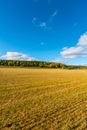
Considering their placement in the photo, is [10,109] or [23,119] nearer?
[23,119]

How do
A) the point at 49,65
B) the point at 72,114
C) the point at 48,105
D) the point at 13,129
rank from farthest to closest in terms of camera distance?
the point at 49,65
the point at 48,105
the point at 72,114
the point at 13,129

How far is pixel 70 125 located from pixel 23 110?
3.49 m

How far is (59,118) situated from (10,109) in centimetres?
344

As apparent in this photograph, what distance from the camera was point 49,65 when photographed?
147 metres

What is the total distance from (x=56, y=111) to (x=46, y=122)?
1912 millimetres

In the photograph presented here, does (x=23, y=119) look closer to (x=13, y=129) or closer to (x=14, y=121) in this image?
(x=14, y=121)

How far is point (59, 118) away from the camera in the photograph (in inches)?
332

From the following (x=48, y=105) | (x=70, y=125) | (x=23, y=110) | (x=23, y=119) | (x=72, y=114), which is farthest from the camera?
(x=48, y=105)

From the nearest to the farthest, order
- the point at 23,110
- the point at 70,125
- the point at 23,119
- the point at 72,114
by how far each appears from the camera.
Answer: the point at 70,125
the point at 23,119
the point at 72,114
the point at 23,110

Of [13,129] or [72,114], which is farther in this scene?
[72,114]

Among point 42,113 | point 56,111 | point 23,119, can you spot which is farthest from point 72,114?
point 23,119

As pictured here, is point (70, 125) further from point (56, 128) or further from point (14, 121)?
point (14, 121)

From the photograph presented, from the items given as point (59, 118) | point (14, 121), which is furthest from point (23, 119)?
point (59, 118)

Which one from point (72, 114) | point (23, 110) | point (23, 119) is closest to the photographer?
point (23, 119)
